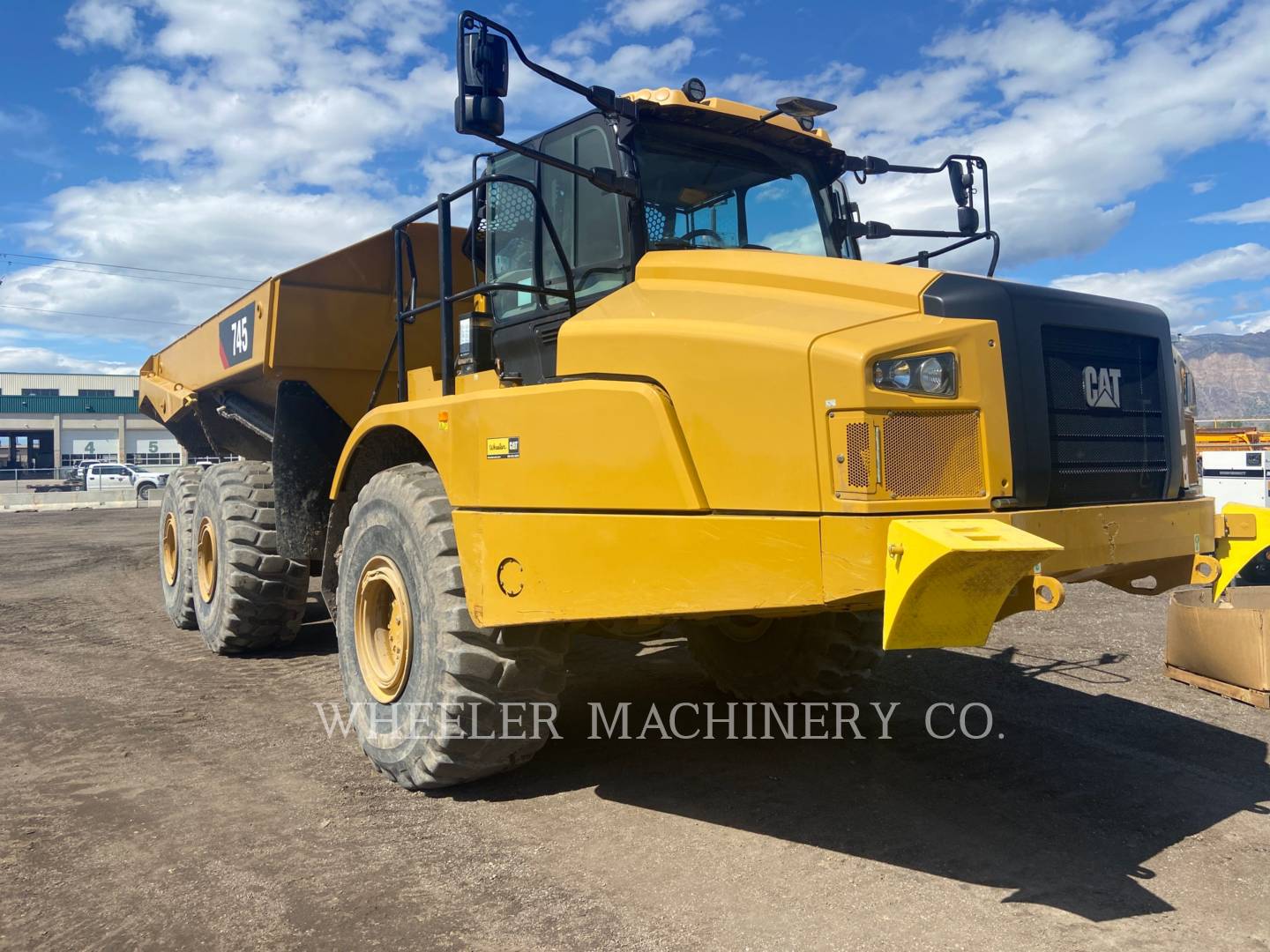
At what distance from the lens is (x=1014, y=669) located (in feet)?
21.0

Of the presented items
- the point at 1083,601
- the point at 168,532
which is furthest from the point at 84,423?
the point at 1083,601

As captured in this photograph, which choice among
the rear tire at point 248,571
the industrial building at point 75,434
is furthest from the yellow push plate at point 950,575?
the industrial building at point 75,434

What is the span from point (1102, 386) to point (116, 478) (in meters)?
41.3

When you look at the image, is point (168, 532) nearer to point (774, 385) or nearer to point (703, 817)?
point (703, 817)

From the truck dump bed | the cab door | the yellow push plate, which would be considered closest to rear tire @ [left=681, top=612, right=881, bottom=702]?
the cab door

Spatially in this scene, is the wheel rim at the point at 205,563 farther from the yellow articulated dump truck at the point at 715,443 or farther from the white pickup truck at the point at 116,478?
the white pickup truck at the point at 116,478

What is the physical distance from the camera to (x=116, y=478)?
38344mm

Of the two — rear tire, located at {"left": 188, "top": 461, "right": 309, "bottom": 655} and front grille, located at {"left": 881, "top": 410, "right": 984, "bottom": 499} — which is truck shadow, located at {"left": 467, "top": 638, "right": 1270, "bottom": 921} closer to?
front grille, located at {"left": 881, "top": 410, "right": 984, "bottom": 499}

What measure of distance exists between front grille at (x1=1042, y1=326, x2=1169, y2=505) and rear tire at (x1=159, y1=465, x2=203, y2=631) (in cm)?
655

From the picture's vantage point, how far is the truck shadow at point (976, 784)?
344 centimetres

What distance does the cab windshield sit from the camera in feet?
13.5

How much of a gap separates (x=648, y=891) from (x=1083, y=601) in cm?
724

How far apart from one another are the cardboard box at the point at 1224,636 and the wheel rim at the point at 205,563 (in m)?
6.68

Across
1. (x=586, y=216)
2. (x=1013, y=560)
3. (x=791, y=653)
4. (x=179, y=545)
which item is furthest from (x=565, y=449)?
(x=179, y=545)
